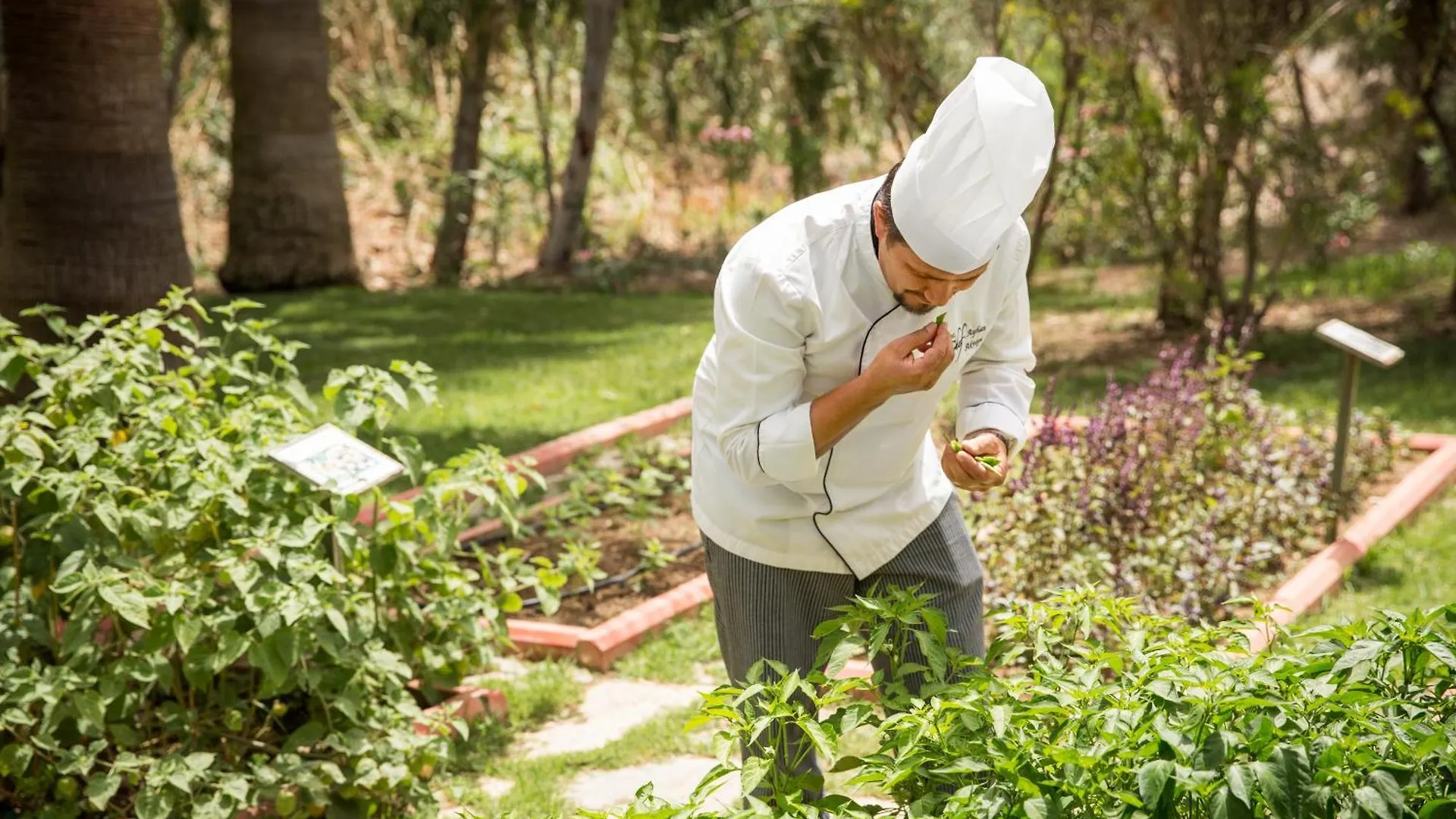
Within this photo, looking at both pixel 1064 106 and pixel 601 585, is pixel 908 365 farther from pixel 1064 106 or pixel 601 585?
pixel 1064 106

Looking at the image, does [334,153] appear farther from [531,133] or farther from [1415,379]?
[1415,379]

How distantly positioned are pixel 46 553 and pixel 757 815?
2.53 m

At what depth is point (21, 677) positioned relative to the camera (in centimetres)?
355

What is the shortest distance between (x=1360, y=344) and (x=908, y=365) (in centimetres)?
388

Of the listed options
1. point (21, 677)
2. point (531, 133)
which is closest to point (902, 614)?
point (21, 677)

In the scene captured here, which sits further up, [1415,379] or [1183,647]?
[1183,647]

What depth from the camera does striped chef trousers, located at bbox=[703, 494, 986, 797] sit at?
9.37 feet

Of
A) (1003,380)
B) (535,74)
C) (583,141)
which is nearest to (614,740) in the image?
(1003,380)

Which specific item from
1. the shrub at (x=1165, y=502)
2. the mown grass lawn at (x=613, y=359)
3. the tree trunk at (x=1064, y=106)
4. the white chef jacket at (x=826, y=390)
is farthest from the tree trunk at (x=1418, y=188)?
the white chef jacket at (x=826, y=390)

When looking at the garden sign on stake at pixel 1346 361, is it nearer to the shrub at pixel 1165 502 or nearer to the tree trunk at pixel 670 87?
the shrub at pixel 1165 502

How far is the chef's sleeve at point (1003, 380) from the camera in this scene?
9.75 ft

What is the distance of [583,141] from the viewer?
1258 centimetres

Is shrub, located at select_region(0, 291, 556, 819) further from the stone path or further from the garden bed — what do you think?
the garden bed

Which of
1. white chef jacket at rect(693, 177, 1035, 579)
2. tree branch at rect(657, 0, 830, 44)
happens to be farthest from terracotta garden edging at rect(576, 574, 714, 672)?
tree branch at rect(657, 0, 830, 44)
